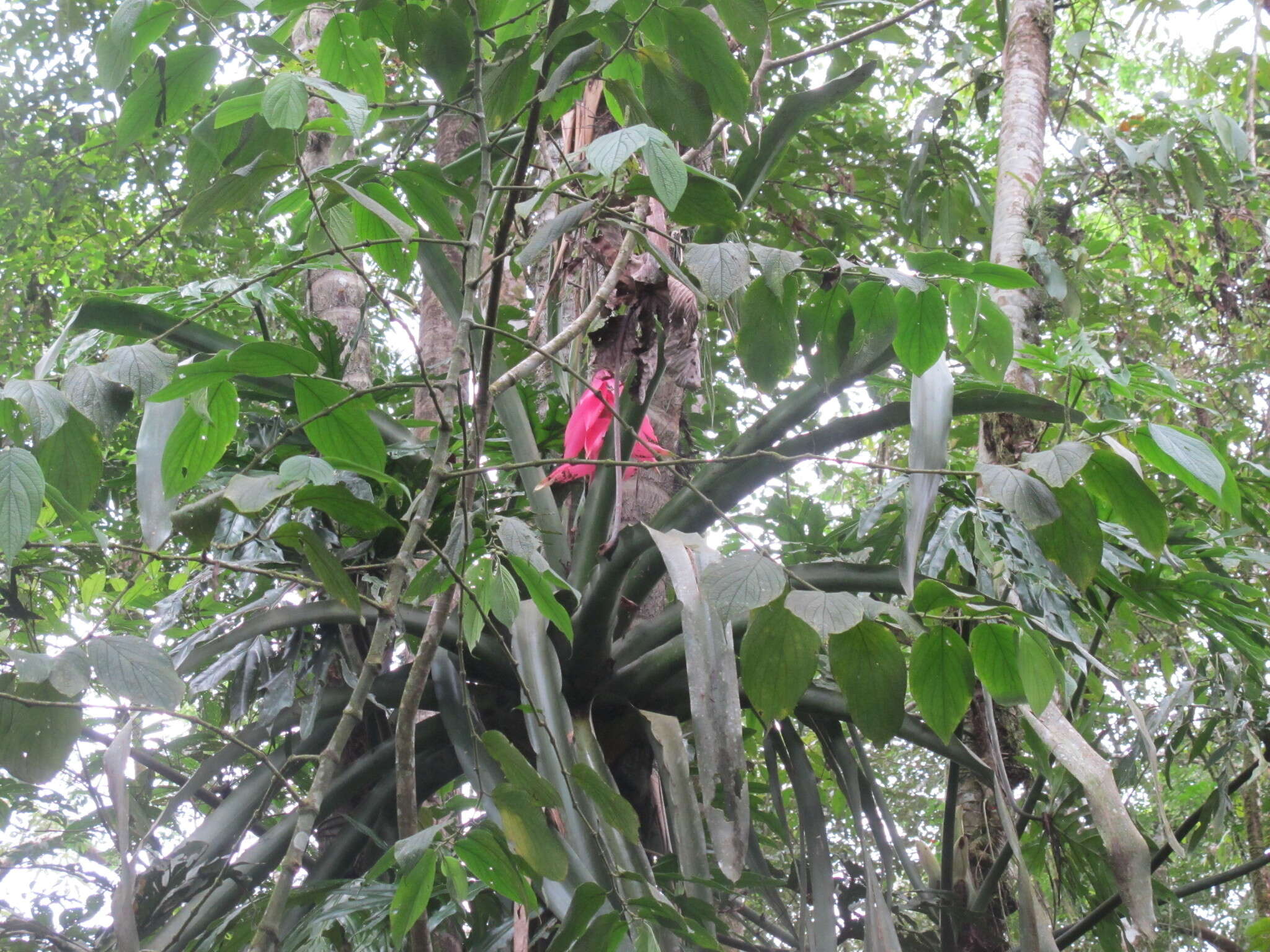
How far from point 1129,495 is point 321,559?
72 cm

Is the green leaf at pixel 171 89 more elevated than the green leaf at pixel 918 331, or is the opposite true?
the green leaf at pixel 171 89

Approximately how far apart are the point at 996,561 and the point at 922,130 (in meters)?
1.27

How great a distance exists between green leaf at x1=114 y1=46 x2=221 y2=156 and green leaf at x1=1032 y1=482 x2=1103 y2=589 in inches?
34.1

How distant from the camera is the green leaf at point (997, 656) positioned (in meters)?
0.83

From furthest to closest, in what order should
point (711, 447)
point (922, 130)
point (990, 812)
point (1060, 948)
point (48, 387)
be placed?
point (711, 447) → point (922, 130) → point (990, 812) → point (1060, 948) → point (48, 387)

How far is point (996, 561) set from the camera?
1.31 meters

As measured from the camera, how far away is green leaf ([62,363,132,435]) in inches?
27.0

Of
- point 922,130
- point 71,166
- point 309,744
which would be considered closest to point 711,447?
point 922,130

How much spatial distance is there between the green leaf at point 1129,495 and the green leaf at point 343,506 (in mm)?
649

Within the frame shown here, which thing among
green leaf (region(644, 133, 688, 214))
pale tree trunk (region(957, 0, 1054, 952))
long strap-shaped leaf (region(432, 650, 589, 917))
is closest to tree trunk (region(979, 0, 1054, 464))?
pale tree trunk (region(957, 0, 1054, 952))

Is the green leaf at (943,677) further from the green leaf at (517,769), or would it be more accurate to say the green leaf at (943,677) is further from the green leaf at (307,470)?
the green leaf at (307,470)

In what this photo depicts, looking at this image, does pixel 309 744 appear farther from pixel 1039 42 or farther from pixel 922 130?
pixel 1039 42

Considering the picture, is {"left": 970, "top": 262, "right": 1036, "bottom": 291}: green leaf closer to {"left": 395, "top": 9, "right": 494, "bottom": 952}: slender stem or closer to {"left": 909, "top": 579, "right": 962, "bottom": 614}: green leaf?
{"left": 909, "top": 579, "right": 962, "bottom": 614}: green leaf

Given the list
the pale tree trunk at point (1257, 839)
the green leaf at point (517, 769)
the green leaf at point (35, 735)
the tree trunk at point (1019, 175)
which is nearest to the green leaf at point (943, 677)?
the green leaf at point (517, 769)
